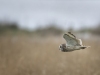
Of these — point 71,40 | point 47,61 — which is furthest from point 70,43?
point 47,61

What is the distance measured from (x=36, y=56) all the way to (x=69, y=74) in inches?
36.8

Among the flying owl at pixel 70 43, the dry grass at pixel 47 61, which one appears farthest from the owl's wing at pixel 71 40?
the dry grass at pixel 47 61

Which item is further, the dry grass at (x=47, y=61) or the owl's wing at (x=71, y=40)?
the dry grass at (x=47, y=61)

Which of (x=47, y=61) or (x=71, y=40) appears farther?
(x=47, y=61)

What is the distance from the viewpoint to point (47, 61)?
536 centimetres

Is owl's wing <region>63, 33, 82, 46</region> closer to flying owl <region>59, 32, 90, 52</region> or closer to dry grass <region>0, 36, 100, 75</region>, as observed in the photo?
flying owl <region>59, 32, 90, 52</region>

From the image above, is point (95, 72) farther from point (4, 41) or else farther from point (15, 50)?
point (4, 41)

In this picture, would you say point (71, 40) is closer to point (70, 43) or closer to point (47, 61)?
point (70, 43)

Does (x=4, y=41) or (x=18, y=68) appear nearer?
(x=18, y=68)

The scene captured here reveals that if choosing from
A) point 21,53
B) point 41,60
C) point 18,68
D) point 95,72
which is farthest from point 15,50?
point 95,72

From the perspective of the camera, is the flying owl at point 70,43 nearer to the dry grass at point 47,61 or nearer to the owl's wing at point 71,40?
the owl's wing at point 71,40

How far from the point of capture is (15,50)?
593cm

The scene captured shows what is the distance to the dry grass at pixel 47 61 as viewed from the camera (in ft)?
15.9

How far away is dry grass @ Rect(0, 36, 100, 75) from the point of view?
4852mm
